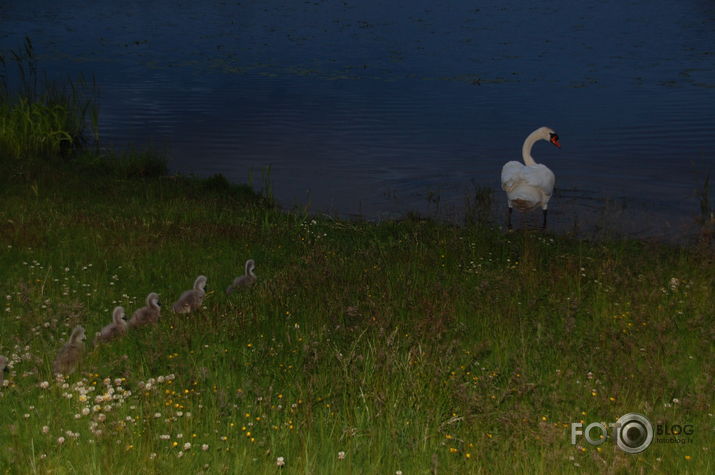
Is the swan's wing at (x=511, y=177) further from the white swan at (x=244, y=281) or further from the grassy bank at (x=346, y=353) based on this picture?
the white swan at (x=244, y=281)

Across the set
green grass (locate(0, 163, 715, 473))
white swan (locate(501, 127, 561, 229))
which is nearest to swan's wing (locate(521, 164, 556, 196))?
white swan (locate(501, 127, 561, 229))

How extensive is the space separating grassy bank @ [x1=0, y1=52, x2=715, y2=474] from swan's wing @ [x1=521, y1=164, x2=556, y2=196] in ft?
9.77

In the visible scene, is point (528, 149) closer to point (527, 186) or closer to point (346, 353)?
point (527, 186)

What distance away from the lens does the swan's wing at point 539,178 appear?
655 inches

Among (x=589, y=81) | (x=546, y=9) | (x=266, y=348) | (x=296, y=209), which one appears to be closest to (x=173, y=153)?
(x=296, y=209)

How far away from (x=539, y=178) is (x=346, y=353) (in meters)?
9.86

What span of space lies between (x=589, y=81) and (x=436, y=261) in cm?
3027

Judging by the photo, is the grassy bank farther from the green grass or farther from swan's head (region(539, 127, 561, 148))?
swan's head (region(539, 127, 561, 148))

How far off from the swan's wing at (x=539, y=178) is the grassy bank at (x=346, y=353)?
298 centimetres

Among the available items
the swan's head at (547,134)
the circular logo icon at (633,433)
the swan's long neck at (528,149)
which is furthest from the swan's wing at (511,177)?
the circular logo icon at (633,433)

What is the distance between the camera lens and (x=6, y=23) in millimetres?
68500

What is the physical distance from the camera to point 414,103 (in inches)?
1315

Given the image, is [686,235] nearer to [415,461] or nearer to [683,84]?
[415,461]

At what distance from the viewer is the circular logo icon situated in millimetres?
5988
